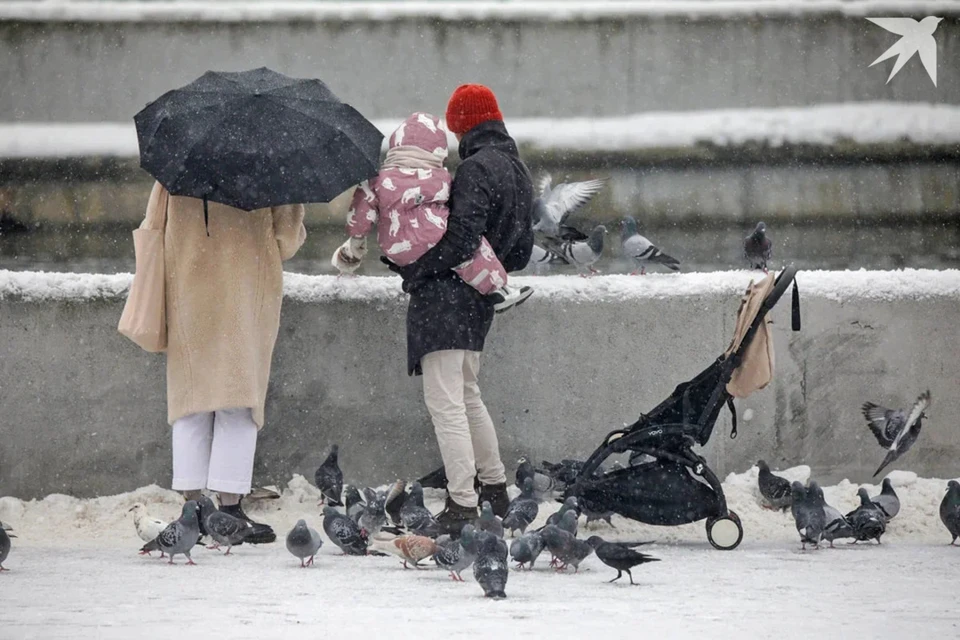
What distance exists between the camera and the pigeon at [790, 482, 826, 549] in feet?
23.9

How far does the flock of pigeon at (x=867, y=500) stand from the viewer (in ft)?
24.0

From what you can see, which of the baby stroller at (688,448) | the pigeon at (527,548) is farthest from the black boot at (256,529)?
the baby stroller at (688,448)

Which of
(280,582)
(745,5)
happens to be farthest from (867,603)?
(745,5)

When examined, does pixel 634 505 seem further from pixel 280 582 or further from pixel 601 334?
pixel 280 582

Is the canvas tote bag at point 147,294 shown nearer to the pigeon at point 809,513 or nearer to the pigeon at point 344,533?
the pigeon at point 344,533

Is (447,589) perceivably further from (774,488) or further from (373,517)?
(774,488)

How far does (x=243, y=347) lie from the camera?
23.7 feet

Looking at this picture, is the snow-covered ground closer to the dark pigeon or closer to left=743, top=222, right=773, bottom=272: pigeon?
the dark pigeon

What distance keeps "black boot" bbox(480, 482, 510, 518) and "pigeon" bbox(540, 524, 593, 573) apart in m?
0.95

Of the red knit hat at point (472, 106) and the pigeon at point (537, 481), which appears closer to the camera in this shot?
the red knit hat at point (472, 106)

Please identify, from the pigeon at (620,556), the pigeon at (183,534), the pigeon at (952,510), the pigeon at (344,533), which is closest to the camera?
the pigeon at (620,556)

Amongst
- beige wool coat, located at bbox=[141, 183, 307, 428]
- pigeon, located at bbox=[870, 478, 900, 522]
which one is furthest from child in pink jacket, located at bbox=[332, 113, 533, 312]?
pigeon, located at bbox=[870, 478, 900, 522]

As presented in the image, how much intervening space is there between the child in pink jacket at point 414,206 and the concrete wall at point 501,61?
2890 mm

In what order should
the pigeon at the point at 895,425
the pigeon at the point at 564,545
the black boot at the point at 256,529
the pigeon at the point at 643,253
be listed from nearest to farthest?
the pigeon at the point at 564,545 → the black boot at the point at 256,529 → the pigeon at the point at 895,425 → the pigeon at the point at 643,253
